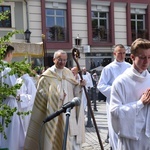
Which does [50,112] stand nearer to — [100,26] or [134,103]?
[134,103]

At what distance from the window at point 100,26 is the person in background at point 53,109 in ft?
52.3

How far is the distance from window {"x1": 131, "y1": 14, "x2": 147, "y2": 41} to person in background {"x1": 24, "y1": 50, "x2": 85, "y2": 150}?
17.7 metres

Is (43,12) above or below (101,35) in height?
above

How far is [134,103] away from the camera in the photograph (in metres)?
2.99

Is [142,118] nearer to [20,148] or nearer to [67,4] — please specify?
[20,148]

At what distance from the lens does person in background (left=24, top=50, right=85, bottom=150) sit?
501 cm

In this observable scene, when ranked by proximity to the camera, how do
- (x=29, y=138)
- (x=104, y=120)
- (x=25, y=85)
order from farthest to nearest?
(x=104, y=120), (x=25, y=85), (x=29, y=138)

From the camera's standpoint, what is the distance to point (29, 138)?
5.06m

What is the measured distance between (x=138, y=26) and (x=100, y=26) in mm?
2919

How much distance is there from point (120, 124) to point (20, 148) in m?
2.73

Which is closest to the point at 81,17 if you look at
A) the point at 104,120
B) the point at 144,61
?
the point at 104,120

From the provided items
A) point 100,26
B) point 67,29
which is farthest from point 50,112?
point 100,26

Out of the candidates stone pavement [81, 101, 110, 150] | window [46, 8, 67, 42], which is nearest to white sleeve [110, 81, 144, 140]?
stone pavement [81, 101, 110, 150]

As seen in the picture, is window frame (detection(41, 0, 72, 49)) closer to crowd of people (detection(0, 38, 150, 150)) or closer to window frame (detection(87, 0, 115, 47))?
window frame (detection(87, 0, 115, 47))
